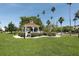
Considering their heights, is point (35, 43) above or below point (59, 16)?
below

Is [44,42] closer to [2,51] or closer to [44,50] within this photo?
[44,50]

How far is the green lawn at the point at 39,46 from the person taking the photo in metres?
8.31

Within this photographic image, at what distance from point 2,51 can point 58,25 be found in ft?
4.18

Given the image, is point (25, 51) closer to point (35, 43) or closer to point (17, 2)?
point (35, 43)

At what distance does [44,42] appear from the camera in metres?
8.46

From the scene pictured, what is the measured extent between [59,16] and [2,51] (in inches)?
→ 54.0

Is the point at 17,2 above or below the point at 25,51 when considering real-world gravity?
above

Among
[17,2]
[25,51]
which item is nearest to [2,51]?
[25,51]

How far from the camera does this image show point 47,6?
8.38 m

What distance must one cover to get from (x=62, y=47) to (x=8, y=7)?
4.51 ft

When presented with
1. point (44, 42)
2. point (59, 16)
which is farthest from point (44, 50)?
point (59, 16)

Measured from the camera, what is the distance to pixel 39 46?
8.44m

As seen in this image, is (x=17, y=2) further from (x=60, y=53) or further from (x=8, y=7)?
(x=60, y=53)

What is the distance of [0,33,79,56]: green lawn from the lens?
831 cm
